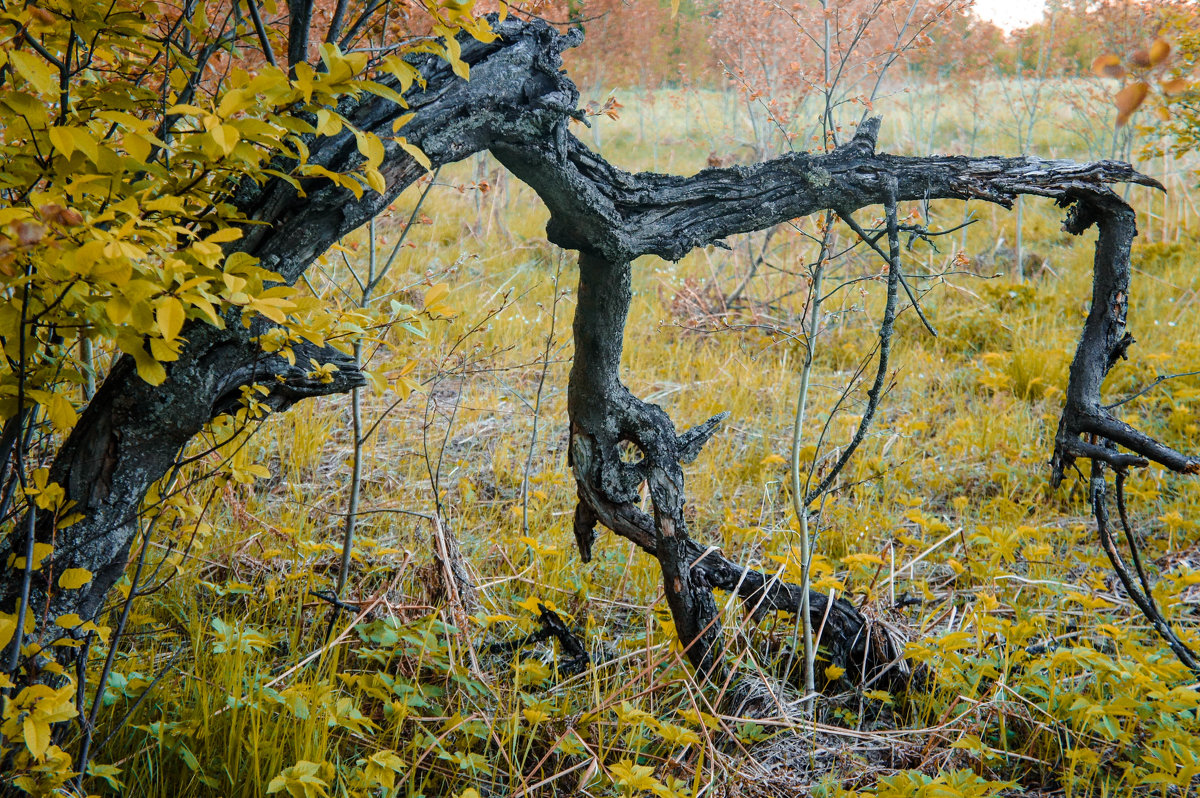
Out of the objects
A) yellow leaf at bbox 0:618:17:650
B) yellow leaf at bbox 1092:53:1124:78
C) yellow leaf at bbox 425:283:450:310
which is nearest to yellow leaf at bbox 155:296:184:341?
yellow leaf at bbox 425:283:450:310

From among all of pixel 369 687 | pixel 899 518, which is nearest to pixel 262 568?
pixel 369 687

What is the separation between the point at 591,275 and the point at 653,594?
1.31m

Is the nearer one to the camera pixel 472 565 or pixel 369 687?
pixel 369 687

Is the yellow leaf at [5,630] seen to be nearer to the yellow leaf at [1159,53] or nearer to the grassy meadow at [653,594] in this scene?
the grassy meadow at [653,594]

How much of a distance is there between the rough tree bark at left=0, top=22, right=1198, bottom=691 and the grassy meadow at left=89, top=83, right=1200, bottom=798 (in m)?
0.15

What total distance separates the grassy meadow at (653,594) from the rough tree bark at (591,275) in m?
0.15

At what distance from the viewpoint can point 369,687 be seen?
2.06 m

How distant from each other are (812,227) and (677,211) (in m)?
4.62

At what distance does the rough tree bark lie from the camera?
1644 millimetres

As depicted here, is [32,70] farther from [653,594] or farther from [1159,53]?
[653,594]

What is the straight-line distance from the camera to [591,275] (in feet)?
7.20

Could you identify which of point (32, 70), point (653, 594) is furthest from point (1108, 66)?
point (653, 594)

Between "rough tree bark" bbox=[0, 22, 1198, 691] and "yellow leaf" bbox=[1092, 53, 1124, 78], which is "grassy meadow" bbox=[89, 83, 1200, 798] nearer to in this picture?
"rough tree bark" bbox=[0, 22, 1198, 691]

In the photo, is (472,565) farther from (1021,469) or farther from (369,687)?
(1021,469)
